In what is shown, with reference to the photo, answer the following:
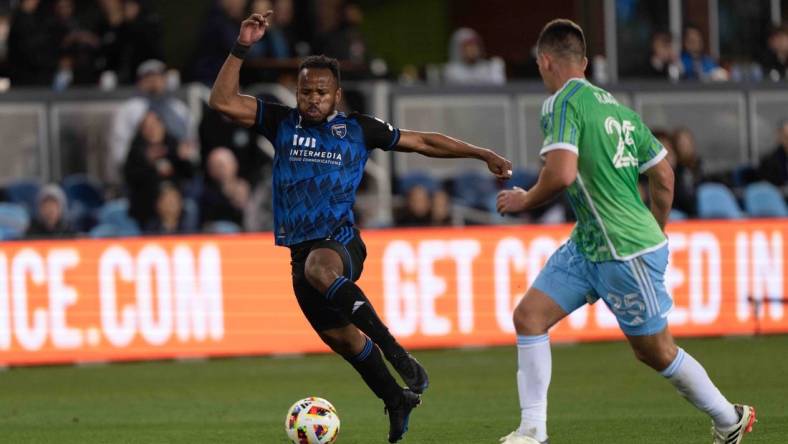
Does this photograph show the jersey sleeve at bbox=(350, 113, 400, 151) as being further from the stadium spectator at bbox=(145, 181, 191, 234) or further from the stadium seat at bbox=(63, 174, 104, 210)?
the stadium seat at bbox=(63, 174, 104, 210)

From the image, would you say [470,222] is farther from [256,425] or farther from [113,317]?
[256,425]

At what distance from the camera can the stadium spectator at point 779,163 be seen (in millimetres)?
18344

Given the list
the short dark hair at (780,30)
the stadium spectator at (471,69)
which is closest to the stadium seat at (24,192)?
the stadium spectator at (471,69)

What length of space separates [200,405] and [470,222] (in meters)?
6.93

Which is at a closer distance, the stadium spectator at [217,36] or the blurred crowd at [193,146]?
the blurred crowd at [193,146]

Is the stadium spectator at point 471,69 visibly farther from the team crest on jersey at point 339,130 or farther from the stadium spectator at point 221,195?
the team crest on jersey at point 339,130

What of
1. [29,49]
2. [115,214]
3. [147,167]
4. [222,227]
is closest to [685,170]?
[222,227]

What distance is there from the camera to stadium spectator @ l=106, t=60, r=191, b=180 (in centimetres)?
1706

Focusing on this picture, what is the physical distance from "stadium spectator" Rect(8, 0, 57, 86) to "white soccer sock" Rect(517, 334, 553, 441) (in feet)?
36.4

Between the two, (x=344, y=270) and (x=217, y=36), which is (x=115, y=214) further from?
(x=344, y=270)

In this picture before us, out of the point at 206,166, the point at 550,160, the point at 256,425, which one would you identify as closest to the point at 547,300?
the point at 550,160

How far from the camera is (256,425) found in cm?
1036

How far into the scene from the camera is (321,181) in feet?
29.8

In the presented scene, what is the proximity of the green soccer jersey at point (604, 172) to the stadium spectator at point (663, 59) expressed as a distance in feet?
38.9
